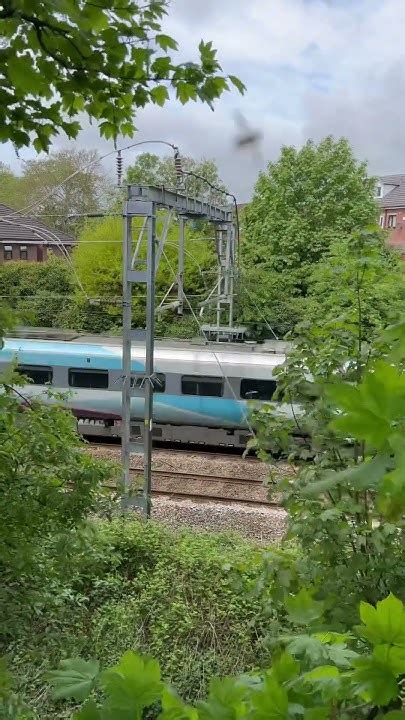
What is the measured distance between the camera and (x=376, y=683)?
3.51 ft

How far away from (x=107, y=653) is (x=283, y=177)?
2206cm

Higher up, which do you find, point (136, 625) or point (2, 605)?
point (2, 605)

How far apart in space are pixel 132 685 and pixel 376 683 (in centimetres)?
43

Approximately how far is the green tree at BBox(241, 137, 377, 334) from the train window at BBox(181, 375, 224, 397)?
10146mm

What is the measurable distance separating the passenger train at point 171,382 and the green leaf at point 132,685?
12028 mm

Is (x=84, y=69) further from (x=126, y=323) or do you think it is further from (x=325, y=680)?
(x=126, y=323)

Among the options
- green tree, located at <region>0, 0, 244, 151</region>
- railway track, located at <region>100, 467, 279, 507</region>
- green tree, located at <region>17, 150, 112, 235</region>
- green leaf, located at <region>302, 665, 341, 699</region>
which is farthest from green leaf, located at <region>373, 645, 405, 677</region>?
green tree, located at <region>17, 150, 112, 235</region>

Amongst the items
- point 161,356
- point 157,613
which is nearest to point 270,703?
point 157,613

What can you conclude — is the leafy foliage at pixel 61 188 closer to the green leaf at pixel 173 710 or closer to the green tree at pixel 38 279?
the green tree at pixel 38 279

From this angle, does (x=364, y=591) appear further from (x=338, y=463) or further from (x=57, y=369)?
(x=57, y=369)

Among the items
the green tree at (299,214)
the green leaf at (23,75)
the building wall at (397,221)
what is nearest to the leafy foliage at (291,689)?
the green leaf at (23,75)

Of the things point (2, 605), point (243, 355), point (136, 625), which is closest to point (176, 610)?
point (136, 625)

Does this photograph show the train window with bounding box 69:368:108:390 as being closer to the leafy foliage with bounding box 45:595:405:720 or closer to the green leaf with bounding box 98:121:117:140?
the green leaf with bounding box 98:121:117:140

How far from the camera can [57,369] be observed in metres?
13.9
